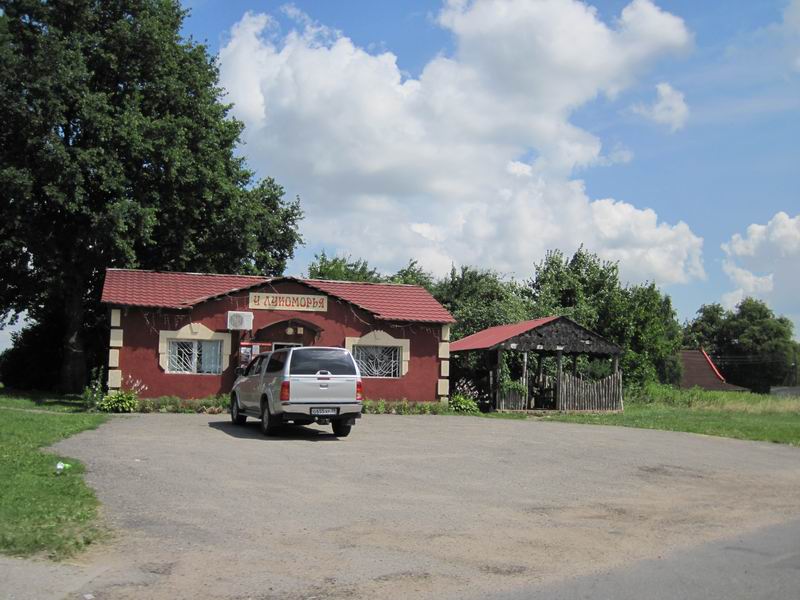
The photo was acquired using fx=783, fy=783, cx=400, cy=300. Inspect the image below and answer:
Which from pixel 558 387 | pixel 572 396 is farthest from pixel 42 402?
pixel 572 396

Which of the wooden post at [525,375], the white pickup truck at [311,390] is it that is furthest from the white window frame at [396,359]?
the white pickup truck at [311,390]

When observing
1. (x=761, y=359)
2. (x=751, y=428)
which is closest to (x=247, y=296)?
(x=751, y=428)

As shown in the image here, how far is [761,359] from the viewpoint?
76.8 metres

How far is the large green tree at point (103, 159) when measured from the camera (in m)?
26.4

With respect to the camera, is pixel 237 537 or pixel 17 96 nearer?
pixel 237 537

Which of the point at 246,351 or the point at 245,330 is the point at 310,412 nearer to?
the point at 246,351

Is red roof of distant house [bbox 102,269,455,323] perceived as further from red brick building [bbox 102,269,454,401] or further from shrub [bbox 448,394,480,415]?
shrub [bbox 448,394,480,415]

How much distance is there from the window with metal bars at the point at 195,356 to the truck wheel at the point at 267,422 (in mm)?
8539

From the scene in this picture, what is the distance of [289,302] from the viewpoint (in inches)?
1016

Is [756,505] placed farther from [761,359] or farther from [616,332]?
[761,359]

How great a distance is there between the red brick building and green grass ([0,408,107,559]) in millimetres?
10280

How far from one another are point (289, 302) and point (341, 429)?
951 cm

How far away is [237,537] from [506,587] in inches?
109

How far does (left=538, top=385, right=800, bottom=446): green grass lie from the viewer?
2105cm
